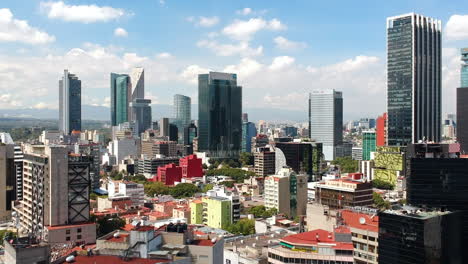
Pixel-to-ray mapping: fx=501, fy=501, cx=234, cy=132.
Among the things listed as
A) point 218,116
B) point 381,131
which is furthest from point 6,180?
point 218,116

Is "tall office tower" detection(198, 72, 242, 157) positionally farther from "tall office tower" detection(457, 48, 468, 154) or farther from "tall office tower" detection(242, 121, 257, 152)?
"tall office tower" detection(457, 48, 468, 154)

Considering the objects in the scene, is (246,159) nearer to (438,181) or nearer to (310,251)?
(438,181)

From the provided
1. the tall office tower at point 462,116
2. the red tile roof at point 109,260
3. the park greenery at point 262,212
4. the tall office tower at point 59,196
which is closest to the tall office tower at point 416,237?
the red tile roof at point 109,260

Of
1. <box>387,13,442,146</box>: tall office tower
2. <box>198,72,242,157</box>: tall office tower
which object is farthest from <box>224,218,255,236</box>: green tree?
<box>198,72,242,157</box>: tall office tower

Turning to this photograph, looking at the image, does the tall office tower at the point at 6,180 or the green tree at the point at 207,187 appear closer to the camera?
the tall office tower at the point at 6,180

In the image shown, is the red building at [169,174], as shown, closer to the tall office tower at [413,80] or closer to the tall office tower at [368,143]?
the tall office tower at [413,80]
